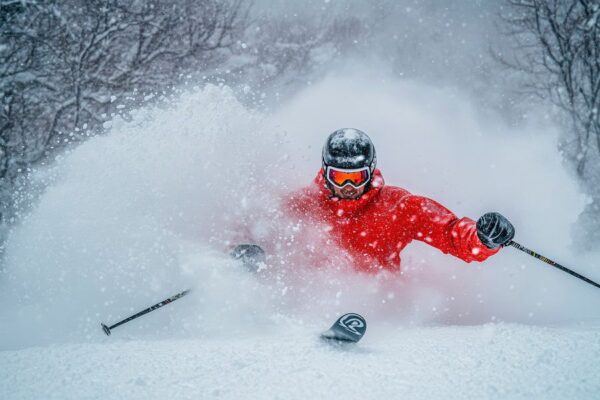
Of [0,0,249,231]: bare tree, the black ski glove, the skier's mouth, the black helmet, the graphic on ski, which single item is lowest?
the graphic on ski

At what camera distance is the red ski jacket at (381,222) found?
313cm

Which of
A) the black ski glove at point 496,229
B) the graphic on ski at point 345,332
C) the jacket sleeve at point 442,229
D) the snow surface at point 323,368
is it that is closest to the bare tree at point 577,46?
the jacket sleeve at point 442,229

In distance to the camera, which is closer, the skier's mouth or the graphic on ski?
the graphic on ski

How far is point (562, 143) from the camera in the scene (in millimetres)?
8648

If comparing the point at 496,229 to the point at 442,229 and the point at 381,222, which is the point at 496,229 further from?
the point at 381,222

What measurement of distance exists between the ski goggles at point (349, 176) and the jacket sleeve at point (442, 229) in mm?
417

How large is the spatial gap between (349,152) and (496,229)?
1.20m

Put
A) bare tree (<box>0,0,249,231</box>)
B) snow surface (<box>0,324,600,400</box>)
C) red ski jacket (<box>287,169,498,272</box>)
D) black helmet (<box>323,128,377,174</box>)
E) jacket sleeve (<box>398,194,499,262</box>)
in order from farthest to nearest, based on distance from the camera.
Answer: bare tree (<box>0,0,249,231</box>)
red ski jacket (<box>287,169,498,272</box>)
black helmet (<box>323,128,377,174</box>)
jacket sleeve (<box>398,194,499,262</box>)
snow surface (<box>0,324,600,400</box>)

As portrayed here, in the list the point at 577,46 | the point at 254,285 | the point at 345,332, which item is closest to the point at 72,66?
the point at 254,285

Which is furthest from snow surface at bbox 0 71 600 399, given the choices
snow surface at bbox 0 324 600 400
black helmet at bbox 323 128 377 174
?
black helmet at bbox 323 128 377 174

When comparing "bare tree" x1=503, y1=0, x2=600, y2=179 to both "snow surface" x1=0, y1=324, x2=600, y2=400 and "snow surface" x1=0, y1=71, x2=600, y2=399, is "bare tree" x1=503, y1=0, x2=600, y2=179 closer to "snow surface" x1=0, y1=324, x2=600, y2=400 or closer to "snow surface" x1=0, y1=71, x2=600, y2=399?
"snow surface" x1=0, y1=71, x2=600, y2=399

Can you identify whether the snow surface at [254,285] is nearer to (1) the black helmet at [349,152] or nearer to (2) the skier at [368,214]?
(2) the skier at [368,214]

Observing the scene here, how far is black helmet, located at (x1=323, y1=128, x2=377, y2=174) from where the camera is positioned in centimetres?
300

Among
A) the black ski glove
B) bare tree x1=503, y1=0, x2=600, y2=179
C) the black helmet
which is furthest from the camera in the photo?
bare tree x1=503, y1=0, x2=600, y2=179
